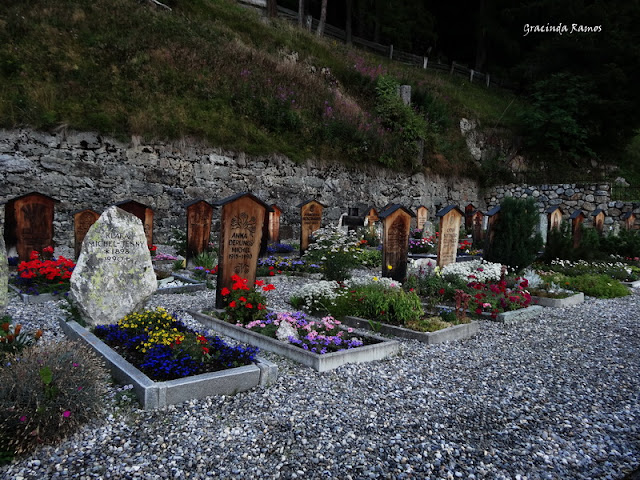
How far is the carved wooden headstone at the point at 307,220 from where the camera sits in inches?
509

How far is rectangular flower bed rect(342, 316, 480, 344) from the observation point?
6.04 m

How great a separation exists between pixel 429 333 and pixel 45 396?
4.43 meters

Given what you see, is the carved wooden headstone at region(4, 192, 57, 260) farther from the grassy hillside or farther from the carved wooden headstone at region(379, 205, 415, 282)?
the carved wooden headstone at region(379, 205, 415, 282)

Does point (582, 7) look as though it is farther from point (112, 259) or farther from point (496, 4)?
point (112, 259)

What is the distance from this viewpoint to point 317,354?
4.93 m

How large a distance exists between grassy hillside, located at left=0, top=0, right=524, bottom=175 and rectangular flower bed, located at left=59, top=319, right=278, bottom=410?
11.5 meters

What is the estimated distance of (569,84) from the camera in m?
25.3

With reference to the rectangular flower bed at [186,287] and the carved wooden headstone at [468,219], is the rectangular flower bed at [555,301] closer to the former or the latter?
the rectangular flower bed at [186,287]

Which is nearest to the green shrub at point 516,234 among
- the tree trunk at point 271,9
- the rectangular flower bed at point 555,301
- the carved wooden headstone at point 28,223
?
the rectangular flower bed at point 555,301

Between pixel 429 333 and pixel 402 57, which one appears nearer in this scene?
pixel 429 333

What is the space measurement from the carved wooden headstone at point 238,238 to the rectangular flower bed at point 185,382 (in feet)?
8.32

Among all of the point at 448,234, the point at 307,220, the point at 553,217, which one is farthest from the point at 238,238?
the point at 553,217

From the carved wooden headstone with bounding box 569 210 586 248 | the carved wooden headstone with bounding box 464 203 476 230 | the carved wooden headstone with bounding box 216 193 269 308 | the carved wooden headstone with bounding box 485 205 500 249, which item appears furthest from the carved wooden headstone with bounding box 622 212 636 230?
the carved wooden headstone with bounding box 216 193 269 308

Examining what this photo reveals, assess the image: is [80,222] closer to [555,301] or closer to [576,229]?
[555,301]
